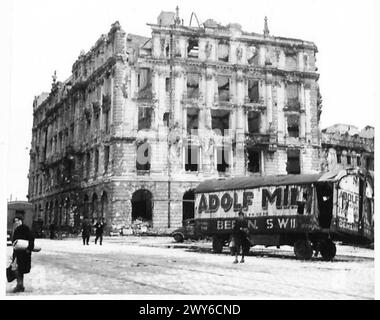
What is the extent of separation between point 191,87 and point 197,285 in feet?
60.5

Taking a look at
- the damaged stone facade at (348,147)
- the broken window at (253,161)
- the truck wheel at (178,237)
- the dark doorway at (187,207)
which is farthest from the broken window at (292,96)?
the truck wheel at (178,237)

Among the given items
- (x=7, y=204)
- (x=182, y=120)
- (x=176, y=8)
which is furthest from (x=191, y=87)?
(x=7, y=204)

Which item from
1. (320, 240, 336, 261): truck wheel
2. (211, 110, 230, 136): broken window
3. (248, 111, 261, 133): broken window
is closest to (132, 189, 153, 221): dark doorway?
(211, 110, 230, 136): broken window

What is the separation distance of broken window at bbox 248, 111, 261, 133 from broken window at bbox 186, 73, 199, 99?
3.22 m

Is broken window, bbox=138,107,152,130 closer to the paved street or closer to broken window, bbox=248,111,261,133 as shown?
broken window, bbox=248,111,261,133

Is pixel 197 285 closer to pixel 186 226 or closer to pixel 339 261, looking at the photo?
pixel 339 261

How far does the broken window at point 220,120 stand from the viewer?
28361 millimetres

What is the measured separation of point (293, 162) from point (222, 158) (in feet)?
14.4

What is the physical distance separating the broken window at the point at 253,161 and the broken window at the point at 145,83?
6.07 m

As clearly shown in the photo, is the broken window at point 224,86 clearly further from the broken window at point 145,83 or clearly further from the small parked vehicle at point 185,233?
the small parked vehicle at point 185,233

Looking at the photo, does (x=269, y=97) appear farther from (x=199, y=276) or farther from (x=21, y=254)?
(x=21, y=254)

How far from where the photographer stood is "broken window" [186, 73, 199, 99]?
2842 cm

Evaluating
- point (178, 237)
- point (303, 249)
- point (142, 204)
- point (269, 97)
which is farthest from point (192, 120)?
Result: point (303, 249)

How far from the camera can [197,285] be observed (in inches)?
445
